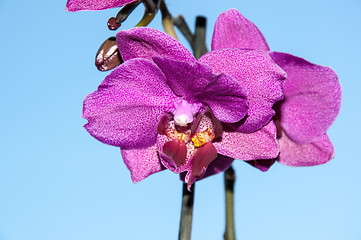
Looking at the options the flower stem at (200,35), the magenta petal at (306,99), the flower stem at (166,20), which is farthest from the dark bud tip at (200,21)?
the magenta petal at (306,99)

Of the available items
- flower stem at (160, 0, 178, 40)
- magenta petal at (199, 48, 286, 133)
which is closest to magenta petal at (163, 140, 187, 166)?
magenta petal at (199, 48, 286, 133)

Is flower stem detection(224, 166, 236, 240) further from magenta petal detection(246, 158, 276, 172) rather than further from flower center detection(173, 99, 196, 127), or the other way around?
flower center detection(173, 99, 196, 127)

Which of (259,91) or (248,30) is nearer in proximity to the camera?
(259,91)

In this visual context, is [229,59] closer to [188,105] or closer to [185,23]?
[188,105]

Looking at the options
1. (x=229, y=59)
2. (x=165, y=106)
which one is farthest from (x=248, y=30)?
(x=165, y=106)

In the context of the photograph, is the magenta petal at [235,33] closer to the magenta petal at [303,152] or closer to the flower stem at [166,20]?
the flower stem at [166,20]
